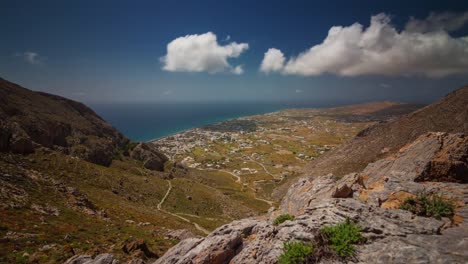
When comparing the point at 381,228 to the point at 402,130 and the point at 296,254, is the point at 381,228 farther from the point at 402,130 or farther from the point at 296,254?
the point at 402,130

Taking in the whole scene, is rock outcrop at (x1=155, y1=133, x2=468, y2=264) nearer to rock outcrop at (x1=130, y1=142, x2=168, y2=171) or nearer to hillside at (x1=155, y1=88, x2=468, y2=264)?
hillside at (x1=155, y1=88, x2=468, y2=264)

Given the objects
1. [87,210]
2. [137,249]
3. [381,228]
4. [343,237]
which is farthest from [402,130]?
[87,210]

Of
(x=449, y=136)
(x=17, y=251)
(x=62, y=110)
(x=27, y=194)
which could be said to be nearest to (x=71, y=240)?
(x=17, y=251)

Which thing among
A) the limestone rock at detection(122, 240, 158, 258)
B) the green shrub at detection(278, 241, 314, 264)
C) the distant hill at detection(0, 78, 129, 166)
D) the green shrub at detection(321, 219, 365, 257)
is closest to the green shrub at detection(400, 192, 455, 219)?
the green shrub at detection(321, 219, 365, 257)

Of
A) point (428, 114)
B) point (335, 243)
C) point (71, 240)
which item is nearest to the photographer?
point (335, 243)

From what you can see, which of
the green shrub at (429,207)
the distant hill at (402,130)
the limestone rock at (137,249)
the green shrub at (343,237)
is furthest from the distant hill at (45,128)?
the distant hill at (402,130)

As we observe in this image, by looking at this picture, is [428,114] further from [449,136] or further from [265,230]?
[265,230]
